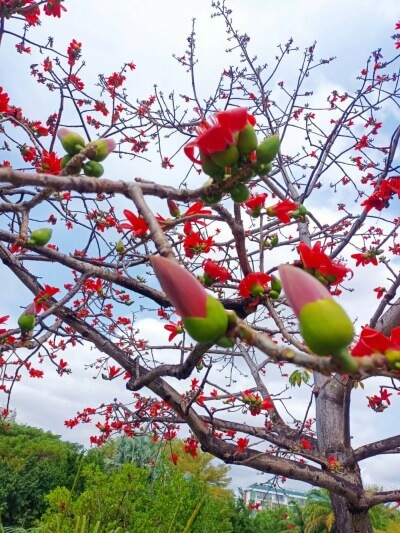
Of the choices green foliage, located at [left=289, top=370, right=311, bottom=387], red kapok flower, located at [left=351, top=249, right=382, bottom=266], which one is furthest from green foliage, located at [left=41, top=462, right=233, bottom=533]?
red kapok flower, located at [left=351, top=249, right=382, bottom=266]

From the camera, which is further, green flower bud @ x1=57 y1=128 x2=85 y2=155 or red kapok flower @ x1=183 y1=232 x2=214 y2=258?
red kapok flower @ x1=183 y1=232 x2=214 y2=258

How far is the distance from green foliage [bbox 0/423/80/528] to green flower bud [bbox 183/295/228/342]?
11.7 metres

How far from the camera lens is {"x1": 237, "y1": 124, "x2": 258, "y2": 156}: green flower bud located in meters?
0.79

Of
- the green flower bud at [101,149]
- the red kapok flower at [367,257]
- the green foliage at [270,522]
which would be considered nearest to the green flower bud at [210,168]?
the green flower bud at [101,149]

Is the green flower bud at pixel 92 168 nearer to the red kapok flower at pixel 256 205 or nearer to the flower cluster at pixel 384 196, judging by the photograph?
the red kapok flower at pixel 256 205

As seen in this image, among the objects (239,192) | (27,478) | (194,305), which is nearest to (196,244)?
(239,192)

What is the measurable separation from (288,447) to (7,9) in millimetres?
2889

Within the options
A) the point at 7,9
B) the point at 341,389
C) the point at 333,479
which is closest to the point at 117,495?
the point at 341,389

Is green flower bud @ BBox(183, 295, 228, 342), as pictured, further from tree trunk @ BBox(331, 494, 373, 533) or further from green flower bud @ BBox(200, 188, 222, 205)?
tree trunk @ BBox(331, 494, 373, 533)

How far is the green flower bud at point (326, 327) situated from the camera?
1.68 feet

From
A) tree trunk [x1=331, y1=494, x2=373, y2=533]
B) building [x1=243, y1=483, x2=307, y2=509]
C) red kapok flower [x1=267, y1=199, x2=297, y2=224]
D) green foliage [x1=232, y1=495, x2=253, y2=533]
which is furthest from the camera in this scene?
green foliage [x1=232, y1=495, x2=253, y2=533]

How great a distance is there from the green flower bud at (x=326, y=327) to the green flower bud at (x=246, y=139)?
0.36 metres

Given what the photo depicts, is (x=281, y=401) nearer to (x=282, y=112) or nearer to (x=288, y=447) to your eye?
(x=288, y=447)

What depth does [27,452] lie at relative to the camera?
1519 centimetres
